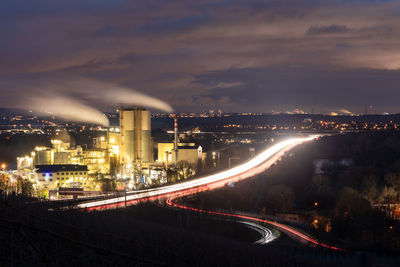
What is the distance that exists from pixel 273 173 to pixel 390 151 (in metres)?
13.3

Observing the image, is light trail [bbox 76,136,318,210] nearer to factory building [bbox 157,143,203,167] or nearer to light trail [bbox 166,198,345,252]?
light trail [bbox 166,198,345,252]

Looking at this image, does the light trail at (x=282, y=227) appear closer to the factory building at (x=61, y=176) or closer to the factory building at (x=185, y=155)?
the factory building at (x=61, y=176)

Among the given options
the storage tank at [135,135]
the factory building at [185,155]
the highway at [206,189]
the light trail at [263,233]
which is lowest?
the light trail at [263,233]

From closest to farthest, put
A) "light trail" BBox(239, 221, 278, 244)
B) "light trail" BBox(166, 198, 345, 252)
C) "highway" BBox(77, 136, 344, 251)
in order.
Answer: "light trail" BBox(166, 198, 345, 252) → "light trail" BBox(239, 221, 278, 244) → "highway" BBox(77, 136, 344, 251)

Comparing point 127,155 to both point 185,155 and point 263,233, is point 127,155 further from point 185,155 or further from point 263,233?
point 263,233

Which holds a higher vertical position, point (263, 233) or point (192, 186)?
point (192, 186)

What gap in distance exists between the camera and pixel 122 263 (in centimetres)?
668

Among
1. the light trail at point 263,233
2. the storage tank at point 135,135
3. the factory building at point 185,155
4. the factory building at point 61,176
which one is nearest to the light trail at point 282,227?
the light trail at point 263,233

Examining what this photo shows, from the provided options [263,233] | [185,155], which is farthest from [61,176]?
[263,233]

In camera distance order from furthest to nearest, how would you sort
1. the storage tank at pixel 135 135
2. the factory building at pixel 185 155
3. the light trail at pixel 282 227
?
1. the storage tank at pixel 135 135
2. the factory building at pixel 185 155
3. the light trail at pixel 282 227

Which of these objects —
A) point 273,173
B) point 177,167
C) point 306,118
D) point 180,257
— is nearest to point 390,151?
point 273,173

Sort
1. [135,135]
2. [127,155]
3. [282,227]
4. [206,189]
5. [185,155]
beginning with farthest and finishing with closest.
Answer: [135,135]
[185,155]
[127,155]
[206,189]
[282,227]

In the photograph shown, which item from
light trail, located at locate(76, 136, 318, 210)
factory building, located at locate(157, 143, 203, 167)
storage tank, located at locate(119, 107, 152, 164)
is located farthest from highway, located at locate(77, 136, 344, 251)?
storage tank, located at locate(119, 107, 152, 164)

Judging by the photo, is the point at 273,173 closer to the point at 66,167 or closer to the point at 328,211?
the point at 328,211
